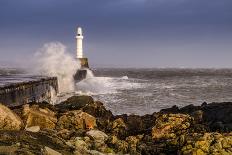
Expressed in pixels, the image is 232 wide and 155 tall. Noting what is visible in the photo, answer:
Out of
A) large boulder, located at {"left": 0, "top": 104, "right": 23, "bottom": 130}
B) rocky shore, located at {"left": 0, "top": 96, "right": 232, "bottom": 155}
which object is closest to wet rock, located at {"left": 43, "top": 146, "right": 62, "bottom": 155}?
rocky shore, located at {"left": 0, "top": 96, "right": 232, "bottom": 155}

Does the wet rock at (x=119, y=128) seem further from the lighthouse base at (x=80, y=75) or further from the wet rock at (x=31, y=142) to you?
the lighthouse base at (x=80, y=75)

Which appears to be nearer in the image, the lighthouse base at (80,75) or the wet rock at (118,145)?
the wet rock at (118,145)

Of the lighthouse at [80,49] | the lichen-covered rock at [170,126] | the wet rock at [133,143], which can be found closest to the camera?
the wet rock at [133,143]

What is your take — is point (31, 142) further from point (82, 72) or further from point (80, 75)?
point (82, 72)

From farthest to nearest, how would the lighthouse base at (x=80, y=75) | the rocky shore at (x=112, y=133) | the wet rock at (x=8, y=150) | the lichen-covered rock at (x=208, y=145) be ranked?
the lighthouse base at (x=80, y=75)
the lichen-covered rock at (x=208, y=145)
the rocky shore at (x=112, y=133)
the wet rock at (x=8, y=150)

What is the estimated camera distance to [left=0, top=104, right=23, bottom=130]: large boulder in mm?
10961

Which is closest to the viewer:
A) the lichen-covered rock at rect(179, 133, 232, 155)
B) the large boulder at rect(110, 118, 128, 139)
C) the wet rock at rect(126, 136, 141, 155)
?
the lichen-covered rock at rect(179, 133, 232, 155)

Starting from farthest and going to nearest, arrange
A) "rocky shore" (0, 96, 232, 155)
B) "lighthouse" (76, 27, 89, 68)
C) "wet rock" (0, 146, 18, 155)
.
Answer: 1. "lighthouse" (76, 27, 89, 68)
2. "rocky shore" (0, 96, 232, 155)
3. "wet rock" (0, 146, 18, 155)

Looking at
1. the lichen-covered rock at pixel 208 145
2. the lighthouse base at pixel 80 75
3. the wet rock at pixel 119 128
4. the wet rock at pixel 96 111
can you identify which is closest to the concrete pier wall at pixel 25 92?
the wet rock at pixel 96 111

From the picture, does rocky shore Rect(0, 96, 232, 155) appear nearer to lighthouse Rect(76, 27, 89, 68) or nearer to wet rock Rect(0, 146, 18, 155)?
wet rock Rect(0, 146, 18, 155)

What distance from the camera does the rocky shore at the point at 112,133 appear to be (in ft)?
29.6

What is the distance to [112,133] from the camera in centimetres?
1359

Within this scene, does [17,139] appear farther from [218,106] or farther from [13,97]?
[13,97]

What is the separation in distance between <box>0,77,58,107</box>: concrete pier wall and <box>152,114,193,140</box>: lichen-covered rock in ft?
28.6
